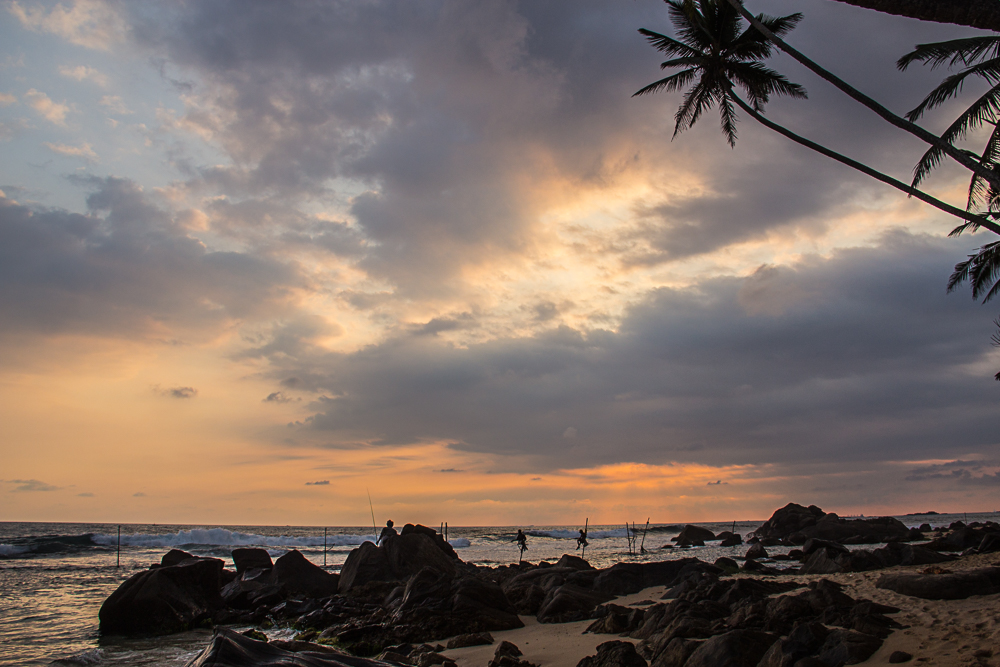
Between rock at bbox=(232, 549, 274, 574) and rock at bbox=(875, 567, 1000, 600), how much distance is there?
70.1 feet

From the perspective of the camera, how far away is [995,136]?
14.9m

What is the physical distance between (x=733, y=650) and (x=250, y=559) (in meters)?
21.1

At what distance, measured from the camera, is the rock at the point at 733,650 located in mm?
8148

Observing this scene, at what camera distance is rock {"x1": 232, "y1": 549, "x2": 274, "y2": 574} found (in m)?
23.5

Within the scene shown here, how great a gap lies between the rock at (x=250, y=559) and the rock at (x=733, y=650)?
19576mm

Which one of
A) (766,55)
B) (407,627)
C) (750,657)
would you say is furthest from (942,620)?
(766,55)

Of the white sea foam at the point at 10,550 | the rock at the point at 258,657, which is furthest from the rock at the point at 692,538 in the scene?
the rock at the point at 258,657

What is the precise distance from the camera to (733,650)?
8.24 metres

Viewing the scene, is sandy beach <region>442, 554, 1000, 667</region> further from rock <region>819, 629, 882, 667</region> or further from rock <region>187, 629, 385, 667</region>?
rock <region>187, 629, 385, 667</region>

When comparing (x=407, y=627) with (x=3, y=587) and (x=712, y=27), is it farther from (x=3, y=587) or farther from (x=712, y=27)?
(x=3, y=587)

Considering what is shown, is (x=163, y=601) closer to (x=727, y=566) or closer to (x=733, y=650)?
(x=733, y=650)

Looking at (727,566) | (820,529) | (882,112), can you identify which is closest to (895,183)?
(882,112)

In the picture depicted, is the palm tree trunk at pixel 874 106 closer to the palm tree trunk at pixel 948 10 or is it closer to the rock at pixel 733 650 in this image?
the palm tree trunk at pixel 948 10

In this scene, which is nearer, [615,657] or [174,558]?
[615,657]
